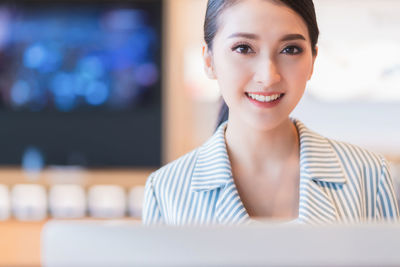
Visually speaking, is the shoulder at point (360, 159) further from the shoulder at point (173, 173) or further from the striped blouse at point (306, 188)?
the shoulder at point (173, 173)

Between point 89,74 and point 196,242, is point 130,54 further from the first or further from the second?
point 196,242

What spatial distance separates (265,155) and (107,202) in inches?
78.0

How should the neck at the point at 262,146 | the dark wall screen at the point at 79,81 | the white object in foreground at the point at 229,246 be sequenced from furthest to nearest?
1. the dark wall screen at the point at 79,81
2. the neck at the point at 262,146
3. the white object in foreground at the point at 229,246

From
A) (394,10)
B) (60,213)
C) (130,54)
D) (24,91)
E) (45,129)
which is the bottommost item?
(60,213)

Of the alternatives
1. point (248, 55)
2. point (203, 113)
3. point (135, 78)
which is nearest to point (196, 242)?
point (248, 55)

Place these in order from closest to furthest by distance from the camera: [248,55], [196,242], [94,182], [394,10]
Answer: [196,242] → [248,55] → [394,10] → [94,182]

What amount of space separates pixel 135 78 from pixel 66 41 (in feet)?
1.25

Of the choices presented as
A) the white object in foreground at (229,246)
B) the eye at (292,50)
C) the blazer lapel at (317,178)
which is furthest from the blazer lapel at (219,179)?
the white object in foreground at (229,246)

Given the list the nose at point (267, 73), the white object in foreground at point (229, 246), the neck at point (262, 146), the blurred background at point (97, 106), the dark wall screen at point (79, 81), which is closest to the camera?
the white object in foreground at point (229, 246)

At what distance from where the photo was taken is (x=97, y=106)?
3.03 metres

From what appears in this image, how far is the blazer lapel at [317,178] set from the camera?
3.18 feet

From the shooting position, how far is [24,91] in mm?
3027

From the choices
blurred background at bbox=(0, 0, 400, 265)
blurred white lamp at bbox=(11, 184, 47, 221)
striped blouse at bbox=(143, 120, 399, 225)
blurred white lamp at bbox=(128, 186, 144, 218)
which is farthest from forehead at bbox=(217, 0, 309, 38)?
blurred white lamp at bbox=(11, 184, 47, 221)

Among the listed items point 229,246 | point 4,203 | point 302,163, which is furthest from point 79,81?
point 229,246
